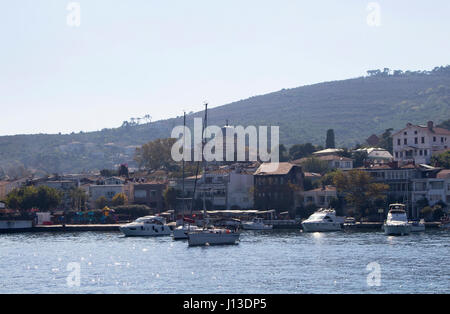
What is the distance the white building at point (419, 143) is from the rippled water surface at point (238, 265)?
2092 inches

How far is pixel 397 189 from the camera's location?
443ft

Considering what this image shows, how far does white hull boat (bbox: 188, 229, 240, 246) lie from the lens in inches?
3516

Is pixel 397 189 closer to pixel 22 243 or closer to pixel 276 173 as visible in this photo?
pixel 276 173

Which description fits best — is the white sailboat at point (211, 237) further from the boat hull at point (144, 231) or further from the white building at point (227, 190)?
the white building at point (227, 190)

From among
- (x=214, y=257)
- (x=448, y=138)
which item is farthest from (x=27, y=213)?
(x=448, y=138)

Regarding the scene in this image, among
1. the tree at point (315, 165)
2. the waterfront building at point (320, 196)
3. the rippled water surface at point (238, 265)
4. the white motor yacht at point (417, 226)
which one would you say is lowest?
the rippled water surface at point (238, 265)

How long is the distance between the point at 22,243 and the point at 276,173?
53.8 metres

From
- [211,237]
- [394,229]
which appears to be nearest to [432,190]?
[394,229]

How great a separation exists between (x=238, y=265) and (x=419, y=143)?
99649 millimetres

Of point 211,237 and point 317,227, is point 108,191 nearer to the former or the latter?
point 317,227

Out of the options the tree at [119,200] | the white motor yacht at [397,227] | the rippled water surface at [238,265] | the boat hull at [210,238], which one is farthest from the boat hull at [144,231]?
the tree at [119,200]

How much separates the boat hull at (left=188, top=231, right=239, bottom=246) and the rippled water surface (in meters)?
1.87

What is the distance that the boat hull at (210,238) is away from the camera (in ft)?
293

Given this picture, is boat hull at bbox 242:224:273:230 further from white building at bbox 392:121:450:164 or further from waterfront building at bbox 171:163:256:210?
white building at bbox 392:121:450:164
